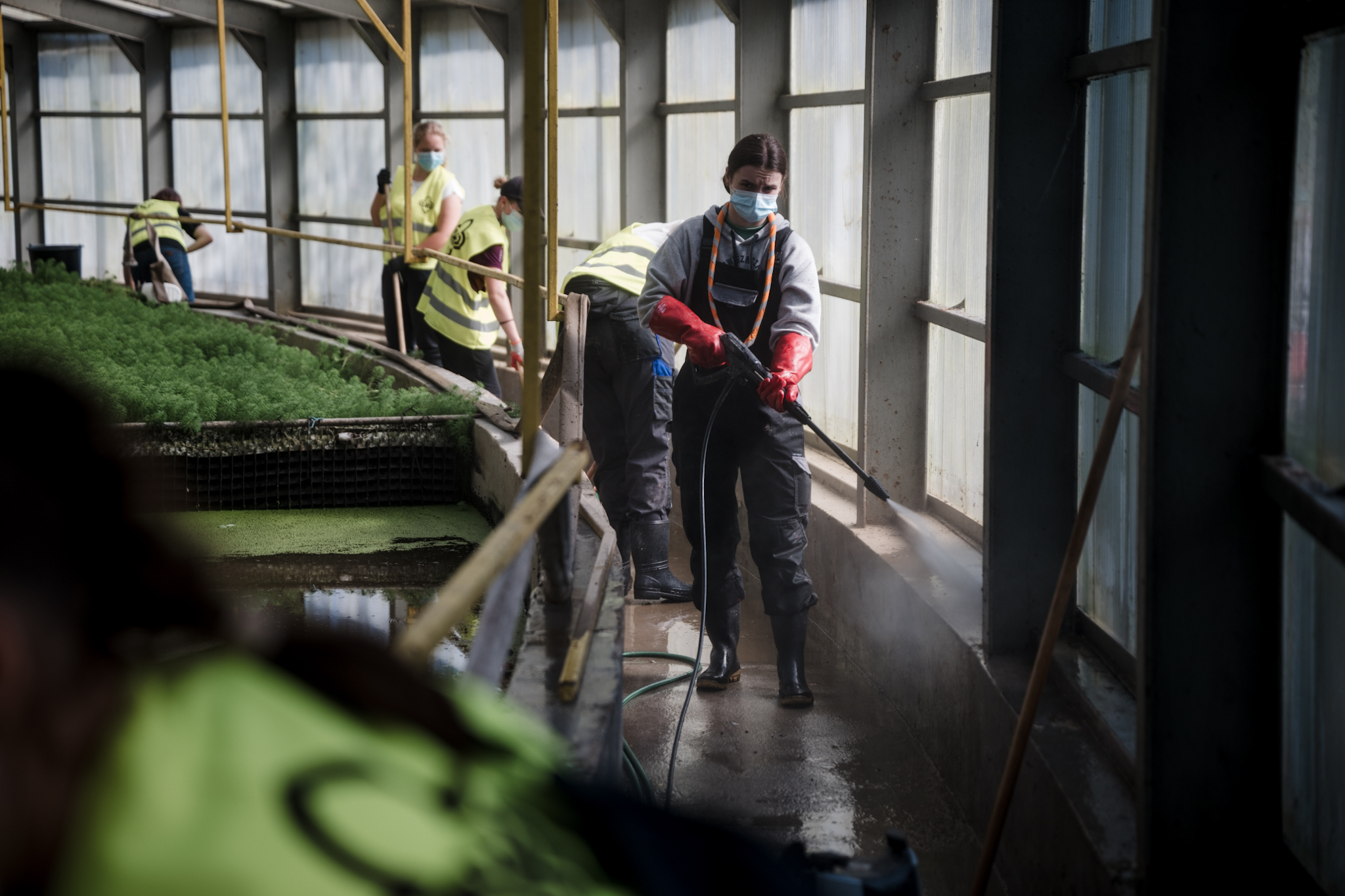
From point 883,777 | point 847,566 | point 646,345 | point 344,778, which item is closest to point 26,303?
point 646,345

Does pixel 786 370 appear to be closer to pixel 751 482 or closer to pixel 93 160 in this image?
pixel 751 482

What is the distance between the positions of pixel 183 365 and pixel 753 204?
4.75 meters

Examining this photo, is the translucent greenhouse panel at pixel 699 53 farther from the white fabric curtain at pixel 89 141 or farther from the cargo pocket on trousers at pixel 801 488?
the white fabric curtain at pixel 89 141

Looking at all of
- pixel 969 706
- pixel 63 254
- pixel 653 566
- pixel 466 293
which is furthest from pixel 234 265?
pixel 969 706

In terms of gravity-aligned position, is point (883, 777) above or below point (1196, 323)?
below

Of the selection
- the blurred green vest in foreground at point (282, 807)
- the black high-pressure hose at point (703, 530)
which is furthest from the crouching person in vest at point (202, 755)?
the black high-pressure hose at point (703, 530)

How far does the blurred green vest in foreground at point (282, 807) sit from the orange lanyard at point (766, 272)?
3.79 m

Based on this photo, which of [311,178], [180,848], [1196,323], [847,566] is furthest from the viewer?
[311,178]

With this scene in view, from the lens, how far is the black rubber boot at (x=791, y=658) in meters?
4.66

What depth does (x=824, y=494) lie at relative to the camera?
5.88 m

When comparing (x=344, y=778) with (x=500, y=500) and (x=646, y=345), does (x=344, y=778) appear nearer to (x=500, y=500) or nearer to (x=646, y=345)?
(x=646, y=345)

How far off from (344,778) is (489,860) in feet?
0.38

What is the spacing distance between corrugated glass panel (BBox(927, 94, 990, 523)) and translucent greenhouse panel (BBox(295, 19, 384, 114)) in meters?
8.79

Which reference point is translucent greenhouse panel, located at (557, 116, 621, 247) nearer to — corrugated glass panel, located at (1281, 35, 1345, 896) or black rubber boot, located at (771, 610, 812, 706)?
black rubber boot, located at (771, 610, 812, 706)
